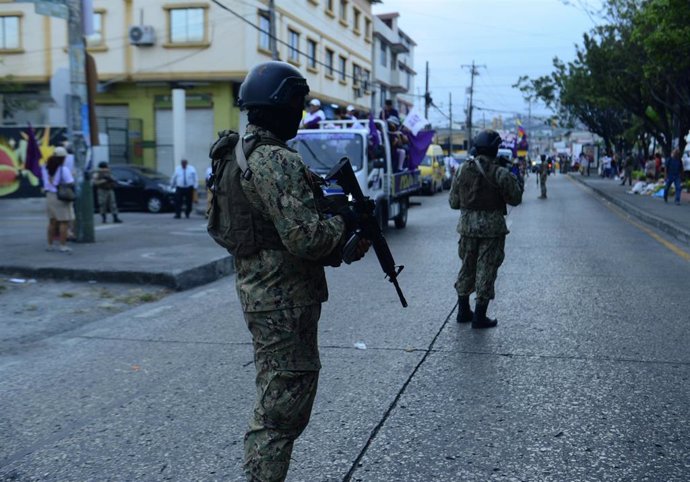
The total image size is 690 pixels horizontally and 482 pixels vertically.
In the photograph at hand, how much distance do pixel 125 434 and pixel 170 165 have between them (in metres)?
27.6

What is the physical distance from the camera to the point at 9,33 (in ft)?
104

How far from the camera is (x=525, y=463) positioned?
376 cm

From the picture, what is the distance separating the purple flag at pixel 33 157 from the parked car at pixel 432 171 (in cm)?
1419

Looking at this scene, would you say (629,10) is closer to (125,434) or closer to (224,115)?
(224,115)

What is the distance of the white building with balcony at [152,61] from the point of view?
28.9 meters

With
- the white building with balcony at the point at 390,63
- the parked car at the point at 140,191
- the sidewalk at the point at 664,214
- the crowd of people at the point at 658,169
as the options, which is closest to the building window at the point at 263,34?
the parked car at the point at 140,191

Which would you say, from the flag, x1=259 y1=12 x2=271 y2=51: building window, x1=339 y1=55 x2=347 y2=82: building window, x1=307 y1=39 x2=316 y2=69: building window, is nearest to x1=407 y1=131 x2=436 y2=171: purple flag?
the flag

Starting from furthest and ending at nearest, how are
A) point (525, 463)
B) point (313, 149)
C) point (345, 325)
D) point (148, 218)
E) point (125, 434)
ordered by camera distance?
point (148, 218) → point (313, 149) → point (345, 325) → point (125, 434) → point (525, 463)

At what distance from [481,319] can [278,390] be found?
4.23m

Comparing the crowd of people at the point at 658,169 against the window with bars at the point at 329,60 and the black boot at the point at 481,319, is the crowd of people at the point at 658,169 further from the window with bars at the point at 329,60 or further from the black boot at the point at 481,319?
the black boot at the point at 481,319

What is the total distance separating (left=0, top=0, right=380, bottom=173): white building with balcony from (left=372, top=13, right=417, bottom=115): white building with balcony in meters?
17.0

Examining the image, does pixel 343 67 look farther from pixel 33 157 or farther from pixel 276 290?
pixel 276 290

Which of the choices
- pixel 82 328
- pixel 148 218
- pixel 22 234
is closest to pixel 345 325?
pixel 82 328

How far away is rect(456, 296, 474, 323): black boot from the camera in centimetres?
697
